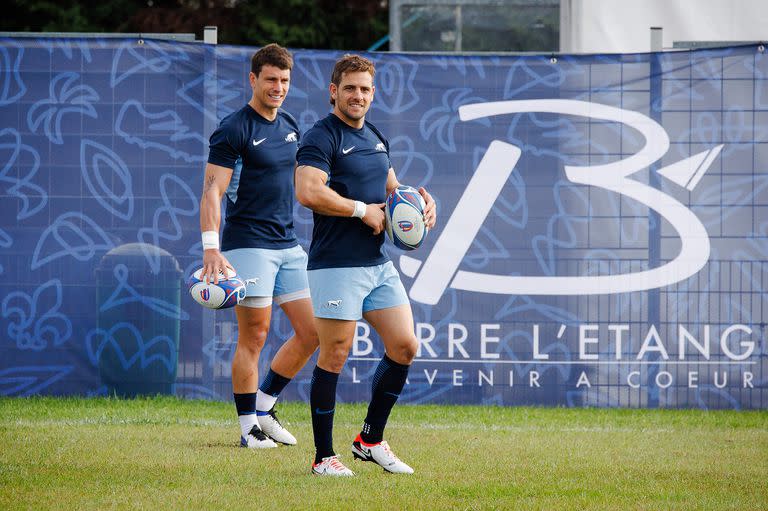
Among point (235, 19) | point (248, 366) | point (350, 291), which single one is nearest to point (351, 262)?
point (350, 291)

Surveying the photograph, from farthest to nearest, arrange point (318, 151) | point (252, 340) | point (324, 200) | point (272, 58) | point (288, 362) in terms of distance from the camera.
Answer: point (288, 362)
point (252, 340)
point (272, 58)
point (318, 151)
point (324, 200)

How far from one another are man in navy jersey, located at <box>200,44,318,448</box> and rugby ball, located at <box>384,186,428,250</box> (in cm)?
122

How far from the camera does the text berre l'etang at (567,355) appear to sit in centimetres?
938

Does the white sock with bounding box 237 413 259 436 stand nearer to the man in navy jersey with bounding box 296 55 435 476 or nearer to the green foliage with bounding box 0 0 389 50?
the man in navy jersey with bounding box 296 55 435 476

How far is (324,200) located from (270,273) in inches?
52.2

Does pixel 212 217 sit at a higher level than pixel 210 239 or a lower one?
higher

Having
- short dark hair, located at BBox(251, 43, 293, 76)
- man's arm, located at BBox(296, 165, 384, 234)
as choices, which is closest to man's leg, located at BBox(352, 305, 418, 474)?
man's arm, located at BBox(296, 165, 384, 234)

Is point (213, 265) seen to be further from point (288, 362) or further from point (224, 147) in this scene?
point (288, 362)

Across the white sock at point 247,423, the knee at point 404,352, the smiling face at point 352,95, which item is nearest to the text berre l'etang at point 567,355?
the white sock at point 247,423

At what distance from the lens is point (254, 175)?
7.52m

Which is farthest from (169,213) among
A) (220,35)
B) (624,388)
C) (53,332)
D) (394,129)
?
(220,35)

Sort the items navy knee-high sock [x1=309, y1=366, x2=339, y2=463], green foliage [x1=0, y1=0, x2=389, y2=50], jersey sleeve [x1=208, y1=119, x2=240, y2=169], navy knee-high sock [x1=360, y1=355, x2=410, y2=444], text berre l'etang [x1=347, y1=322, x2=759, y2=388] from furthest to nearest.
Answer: green foliage [x1=0, y1=0, x2=389, y2=50] → text berre l'etang [x1=347, y1=322, x2=759, y2=388] → jersey sleeve [x1=208, y1=119, x2=240, y2=169] → navy knee-high sock [x1=360, y1=355, x2=410, y2=444] → navy knee-high sock [x1=309, y1=366, x2=339, y2=463]

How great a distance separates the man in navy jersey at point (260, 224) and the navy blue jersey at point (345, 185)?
0.92 m

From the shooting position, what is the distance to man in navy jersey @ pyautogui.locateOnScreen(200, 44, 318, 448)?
24.3 ft
